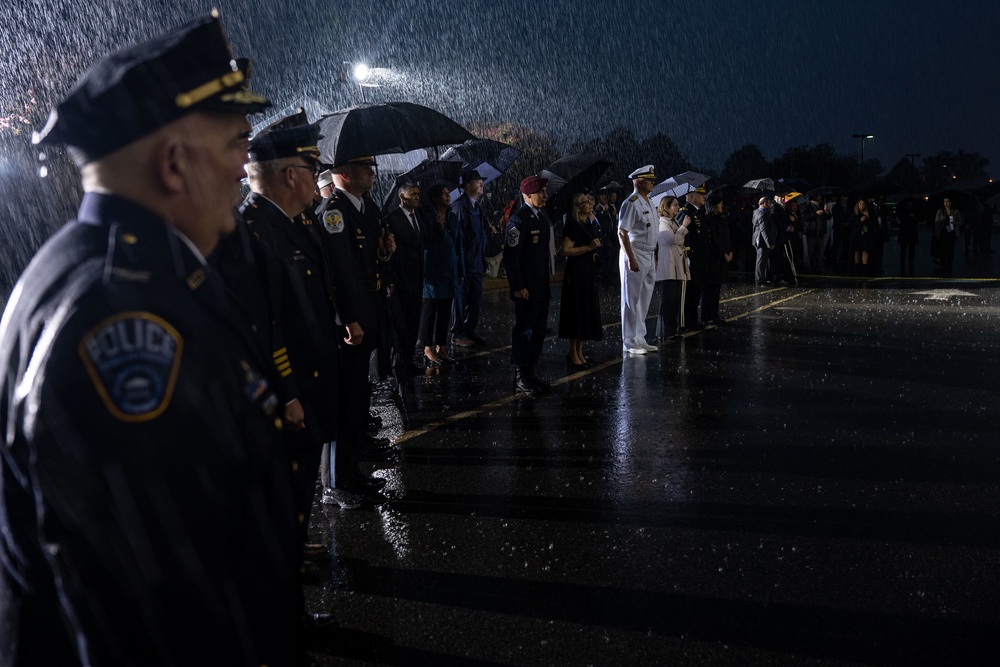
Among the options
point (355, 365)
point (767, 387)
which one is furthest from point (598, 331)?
point (355, 365)

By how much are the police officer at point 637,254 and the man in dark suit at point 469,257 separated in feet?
5.99

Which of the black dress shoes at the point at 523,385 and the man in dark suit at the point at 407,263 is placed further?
the man in dark suit at the point at 407,263

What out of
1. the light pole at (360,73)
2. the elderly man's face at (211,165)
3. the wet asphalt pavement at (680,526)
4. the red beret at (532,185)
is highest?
the light pole at (360,73)

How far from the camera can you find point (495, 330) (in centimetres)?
1341

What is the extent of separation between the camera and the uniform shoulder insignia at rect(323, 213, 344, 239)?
529cm

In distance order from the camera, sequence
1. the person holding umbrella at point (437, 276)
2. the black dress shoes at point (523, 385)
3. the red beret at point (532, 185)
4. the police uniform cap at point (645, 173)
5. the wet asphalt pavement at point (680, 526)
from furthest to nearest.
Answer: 1. the police uniform cap at point (645, 173)
2. the person holding umbrella at point (437, 276)
3. the red beret at point (532, 185)
4. the black dress shoes at point (523, 385)
5. the wet asphalt pavement at point (680, 526)

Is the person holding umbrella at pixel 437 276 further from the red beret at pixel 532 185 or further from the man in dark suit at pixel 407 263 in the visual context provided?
the red beret at pixel 532 185

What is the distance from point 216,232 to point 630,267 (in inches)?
364

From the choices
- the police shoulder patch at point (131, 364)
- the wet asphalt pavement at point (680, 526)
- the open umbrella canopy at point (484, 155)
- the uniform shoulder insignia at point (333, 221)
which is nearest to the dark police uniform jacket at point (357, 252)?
the uniform shoulder insignia at point (333, 221)

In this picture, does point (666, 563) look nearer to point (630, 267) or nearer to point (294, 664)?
point (294, 664)

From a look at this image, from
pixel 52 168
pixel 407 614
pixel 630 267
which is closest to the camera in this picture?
pixel 52 168

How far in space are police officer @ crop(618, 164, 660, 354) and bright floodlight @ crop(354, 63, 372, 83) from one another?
10364 mm

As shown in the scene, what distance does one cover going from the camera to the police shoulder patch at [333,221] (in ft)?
17.4

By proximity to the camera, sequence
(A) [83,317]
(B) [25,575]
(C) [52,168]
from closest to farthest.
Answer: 1. (A) [83,317]
2. (B) [25,575]
3. (C) [52,168]
